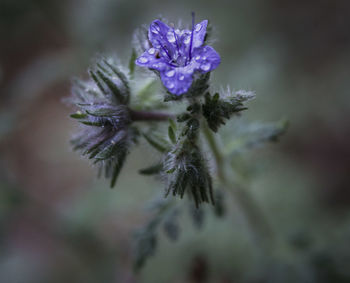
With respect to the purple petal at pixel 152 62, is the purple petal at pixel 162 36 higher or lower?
higher

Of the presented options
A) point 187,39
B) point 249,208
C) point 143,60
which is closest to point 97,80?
point 143,60

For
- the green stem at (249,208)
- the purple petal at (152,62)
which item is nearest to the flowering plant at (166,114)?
the purple petal at (152,62)

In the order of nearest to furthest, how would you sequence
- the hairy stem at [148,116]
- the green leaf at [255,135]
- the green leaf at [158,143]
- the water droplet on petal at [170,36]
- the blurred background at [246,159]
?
the water droplet on petal at [170,36] < the green leaf at [158,143] < the hairy stem at [148,116] < the green leaf at [255,135] < the blurred background at [246,159]

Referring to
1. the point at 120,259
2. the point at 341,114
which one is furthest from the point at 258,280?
the point at 341,114

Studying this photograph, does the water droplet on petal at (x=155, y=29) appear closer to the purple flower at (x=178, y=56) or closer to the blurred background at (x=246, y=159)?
the purple flower at (x=178, y=56)

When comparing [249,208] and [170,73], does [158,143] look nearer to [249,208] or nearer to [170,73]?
[170,73]
